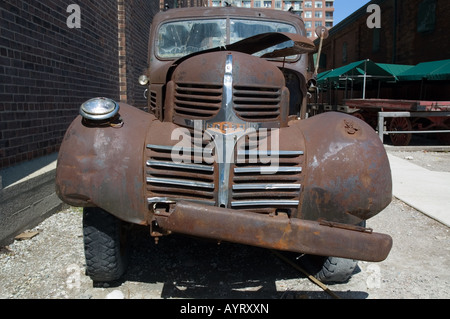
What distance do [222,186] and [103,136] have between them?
0.91 meters

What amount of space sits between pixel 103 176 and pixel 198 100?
3.06 ft

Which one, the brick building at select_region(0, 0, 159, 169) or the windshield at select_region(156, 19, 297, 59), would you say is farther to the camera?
the windshield at select_region(156, 19, 297, 59)

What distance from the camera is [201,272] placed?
11.2 ft

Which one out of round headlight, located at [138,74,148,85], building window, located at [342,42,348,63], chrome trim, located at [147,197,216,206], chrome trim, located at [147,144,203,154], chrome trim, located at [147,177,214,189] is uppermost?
building window, located at [342,42,348,63]

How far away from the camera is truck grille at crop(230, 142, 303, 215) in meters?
2.71

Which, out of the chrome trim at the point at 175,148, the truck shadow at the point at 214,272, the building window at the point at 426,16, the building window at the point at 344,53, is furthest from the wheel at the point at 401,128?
the building window at the point at 344,53

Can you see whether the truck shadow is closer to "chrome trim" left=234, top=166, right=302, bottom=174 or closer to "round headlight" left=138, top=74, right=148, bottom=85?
"chrome trim" left=234, top=166, right=302, bottom=174

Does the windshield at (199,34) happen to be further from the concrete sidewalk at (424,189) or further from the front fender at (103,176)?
the concrete sidewalk at (424,189)

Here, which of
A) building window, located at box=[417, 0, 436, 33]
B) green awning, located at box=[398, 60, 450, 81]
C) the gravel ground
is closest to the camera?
the gravel ground

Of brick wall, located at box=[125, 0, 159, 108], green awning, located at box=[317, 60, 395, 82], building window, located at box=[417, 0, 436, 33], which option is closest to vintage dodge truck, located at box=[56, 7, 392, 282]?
brick wall, located at box=[125, 0, 159, 108]

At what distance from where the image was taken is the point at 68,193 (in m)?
2.67

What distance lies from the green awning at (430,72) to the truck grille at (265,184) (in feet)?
39.0

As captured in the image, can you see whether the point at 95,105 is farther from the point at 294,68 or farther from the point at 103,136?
the point at 294,68

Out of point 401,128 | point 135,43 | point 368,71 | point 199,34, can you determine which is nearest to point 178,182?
point 199,34
